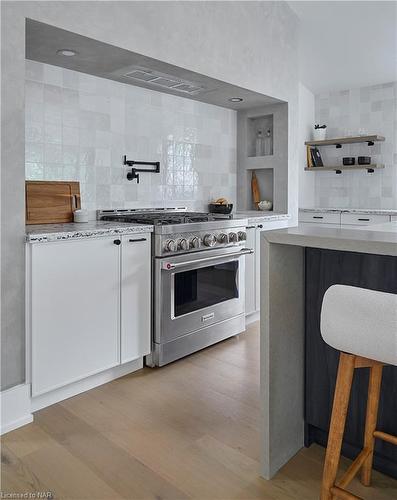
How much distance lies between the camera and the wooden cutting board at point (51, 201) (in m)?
2.77

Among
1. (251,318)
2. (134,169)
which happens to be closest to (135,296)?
(134,169)

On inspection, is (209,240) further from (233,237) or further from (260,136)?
(260,136)

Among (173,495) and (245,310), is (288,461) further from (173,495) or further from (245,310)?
(245,310)

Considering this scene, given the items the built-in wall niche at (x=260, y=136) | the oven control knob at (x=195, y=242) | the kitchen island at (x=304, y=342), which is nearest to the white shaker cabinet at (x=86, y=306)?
the oven control knob at (x=195, y=242)

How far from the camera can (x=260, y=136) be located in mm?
4488

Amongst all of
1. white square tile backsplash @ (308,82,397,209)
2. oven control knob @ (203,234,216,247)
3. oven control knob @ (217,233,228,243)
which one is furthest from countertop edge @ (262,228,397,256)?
white square tile backsplash @ (308,82,397,209)

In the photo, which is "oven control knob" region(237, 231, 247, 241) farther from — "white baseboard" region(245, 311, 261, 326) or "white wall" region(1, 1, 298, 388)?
"white wall" region(1, 1, 298, 388)

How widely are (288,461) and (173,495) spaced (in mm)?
507

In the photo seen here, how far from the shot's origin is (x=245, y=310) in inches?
143

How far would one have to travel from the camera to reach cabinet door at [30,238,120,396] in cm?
→ 219

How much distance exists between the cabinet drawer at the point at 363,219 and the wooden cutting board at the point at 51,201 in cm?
325

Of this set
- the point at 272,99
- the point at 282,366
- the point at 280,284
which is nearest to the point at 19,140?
the point at 280,284

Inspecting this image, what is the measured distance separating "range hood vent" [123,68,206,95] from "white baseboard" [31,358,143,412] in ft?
6.29

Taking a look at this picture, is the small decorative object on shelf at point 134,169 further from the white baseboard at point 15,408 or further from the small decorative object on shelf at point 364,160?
the small decorative object on shelf at point 364,160
